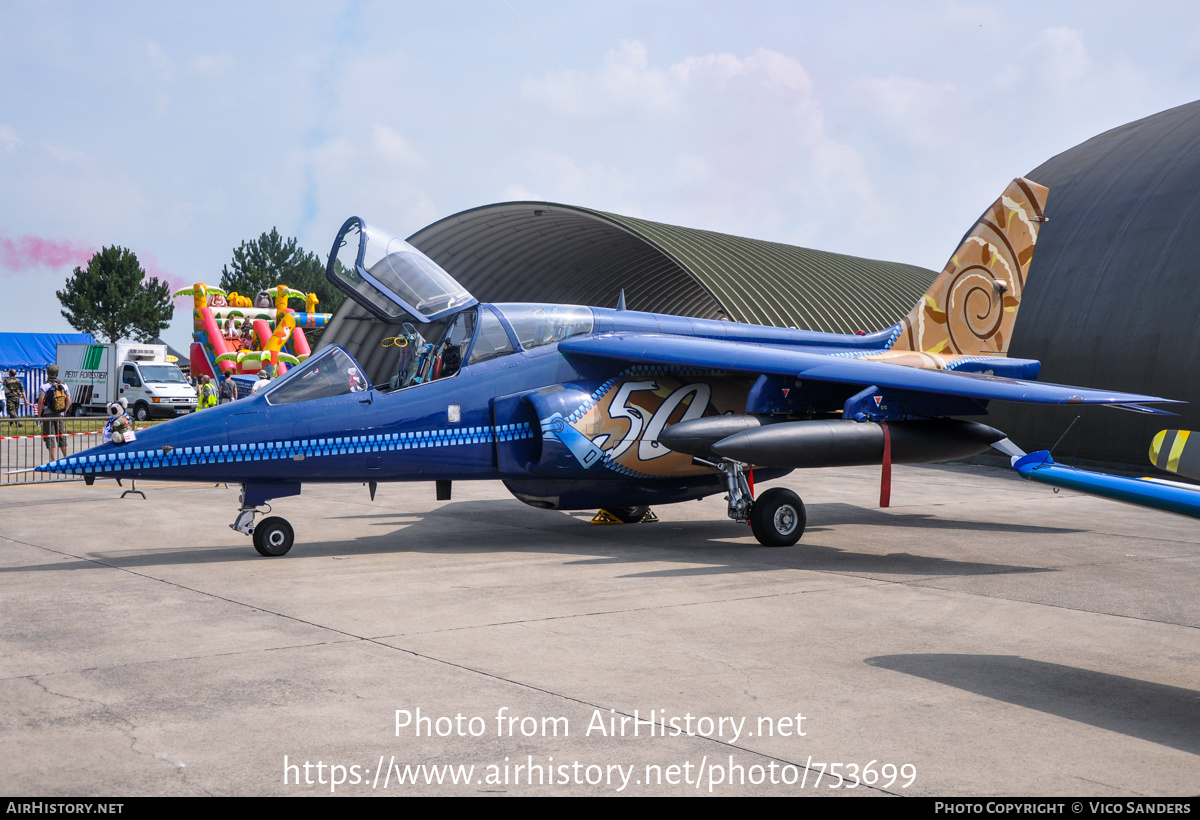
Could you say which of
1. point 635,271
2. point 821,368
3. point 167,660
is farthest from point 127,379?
point 167,660

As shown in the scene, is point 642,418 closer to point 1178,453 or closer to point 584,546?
point 584,546

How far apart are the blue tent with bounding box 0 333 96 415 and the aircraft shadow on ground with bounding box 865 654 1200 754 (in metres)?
47.3

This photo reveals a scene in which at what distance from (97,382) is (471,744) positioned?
4312 cm

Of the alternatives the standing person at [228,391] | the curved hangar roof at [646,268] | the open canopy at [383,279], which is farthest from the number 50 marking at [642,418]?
the curved hangar roof at [646,268]

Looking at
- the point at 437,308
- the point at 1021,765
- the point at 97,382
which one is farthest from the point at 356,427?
the point at 97,382

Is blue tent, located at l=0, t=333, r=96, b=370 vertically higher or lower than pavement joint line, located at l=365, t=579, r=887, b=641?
higher

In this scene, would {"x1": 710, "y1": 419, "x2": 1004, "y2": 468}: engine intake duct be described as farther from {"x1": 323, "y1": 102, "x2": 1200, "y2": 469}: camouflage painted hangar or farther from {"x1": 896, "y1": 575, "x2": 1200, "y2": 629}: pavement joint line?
{"x1": 323, "y1": 102, "x2": 1200, "y2": 469}: camouflage painted hangar

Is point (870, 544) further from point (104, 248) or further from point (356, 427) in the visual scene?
point (104, 248)

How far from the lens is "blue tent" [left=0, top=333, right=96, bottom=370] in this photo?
4712cm

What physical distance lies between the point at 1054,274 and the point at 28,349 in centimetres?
4720

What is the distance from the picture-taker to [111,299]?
73938 millimetres

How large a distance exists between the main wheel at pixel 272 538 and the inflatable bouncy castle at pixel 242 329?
23326mm

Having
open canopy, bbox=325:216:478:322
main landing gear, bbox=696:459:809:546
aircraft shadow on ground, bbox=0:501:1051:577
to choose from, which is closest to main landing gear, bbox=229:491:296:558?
aircraft shadow on ground, bbox=0:501:1051:577

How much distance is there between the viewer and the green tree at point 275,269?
9750 cm
